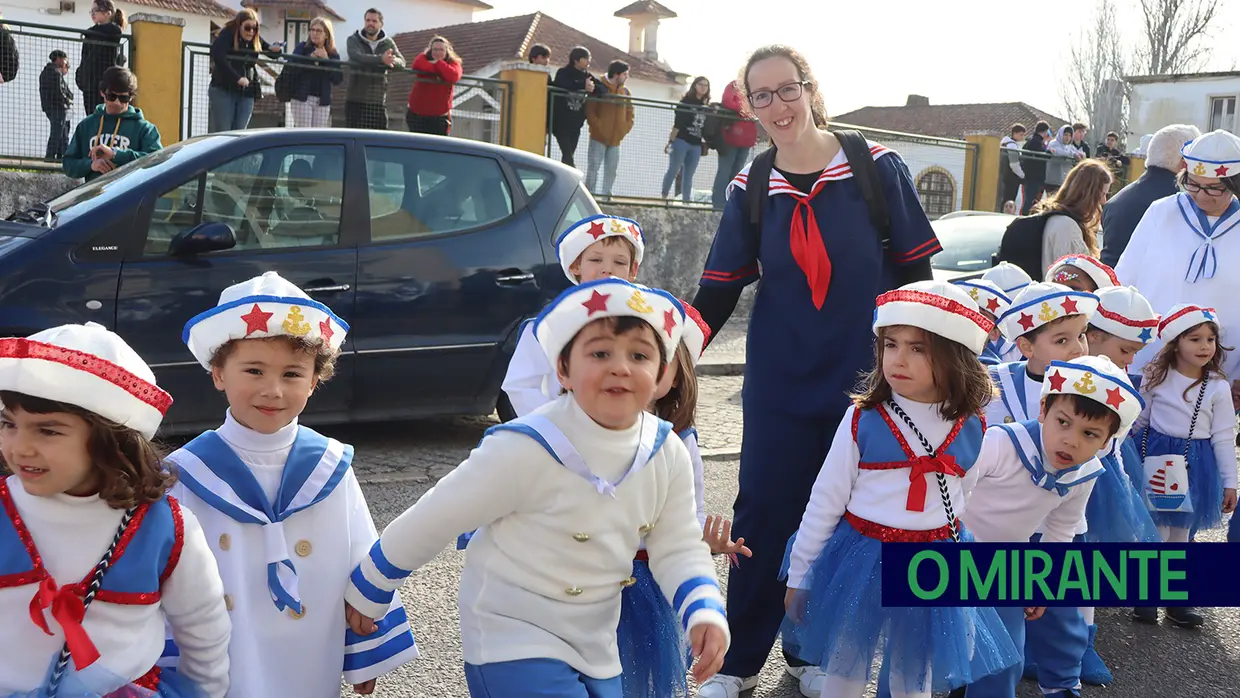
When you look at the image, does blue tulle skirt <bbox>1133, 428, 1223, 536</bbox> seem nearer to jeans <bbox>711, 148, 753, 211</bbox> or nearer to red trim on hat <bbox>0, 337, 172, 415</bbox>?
red trim on hat <bbox>0, 337, 172, 415</bbox>

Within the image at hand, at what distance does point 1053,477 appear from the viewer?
14.0 ft

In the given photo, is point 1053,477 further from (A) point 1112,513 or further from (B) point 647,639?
(B) point 647,639

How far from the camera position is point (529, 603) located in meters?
2.89

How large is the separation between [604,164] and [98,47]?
19.2ft

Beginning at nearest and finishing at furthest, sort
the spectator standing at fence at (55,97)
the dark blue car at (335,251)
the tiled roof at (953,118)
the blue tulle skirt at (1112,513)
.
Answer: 1. the blue tulle skirt at (1112,513)
2. the dark blue car at (335,251)
3. the spectator standing at fence at (55,97)
4. the tiled roof at (953,118)

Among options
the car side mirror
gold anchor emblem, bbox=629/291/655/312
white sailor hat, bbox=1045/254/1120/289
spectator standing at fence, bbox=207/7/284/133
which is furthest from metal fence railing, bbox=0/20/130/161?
gold anchor emblem, bbox=629/291/655/312

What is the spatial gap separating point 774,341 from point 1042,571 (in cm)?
124

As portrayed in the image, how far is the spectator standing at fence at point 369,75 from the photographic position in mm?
13531

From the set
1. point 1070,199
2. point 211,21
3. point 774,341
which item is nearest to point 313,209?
point 774,341

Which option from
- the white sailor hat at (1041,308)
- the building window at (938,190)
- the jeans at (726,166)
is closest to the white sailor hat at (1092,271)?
the white sailor hat at (1041,308)

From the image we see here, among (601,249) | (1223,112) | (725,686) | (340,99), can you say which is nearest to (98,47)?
(340,99)

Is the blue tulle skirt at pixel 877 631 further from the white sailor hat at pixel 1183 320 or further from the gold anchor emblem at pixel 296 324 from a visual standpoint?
the white sailor hat at pixel 1183 320

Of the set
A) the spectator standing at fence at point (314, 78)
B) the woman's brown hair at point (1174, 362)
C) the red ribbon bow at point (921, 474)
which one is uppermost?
the spectator standing at fence at point (314, 78)

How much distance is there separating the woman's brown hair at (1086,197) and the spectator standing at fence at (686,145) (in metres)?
8.79
